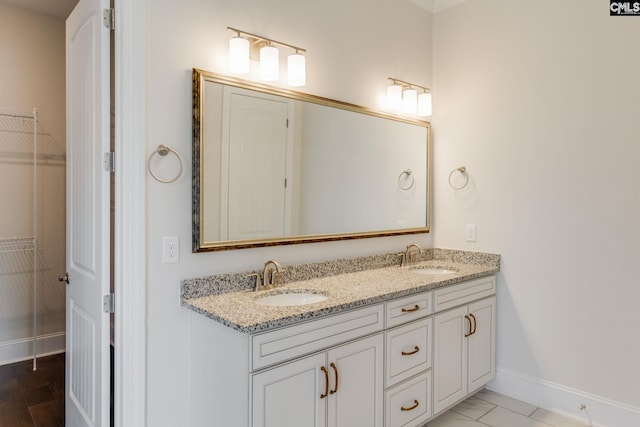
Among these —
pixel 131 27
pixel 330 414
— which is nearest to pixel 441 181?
pixel 330 414

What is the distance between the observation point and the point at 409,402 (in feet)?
7.22

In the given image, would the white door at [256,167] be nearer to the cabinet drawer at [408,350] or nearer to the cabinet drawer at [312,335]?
the cabinet drawer at [312,335]

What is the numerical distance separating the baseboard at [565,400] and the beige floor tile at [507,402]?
0.04 meters

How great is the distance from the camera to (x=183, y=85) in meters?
1.91

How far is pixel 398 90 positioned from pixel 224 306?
1922 mm

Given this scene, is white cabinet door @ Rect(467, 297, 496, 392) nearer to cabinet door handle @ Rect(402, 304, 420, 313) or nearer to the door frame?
cabinet door handle @ Rect(402, 304, 420, 313)

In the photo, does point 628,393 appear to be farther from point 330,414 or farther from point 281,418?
point 281,418

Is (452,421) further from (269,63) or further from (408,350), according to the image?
(269,63)

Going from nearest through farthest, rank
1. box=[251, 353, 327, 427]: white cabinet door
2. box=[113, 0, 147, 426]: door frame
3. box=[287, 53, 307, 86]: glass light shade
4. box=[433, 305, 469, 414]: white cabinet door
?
box=[251, 353, 327, 427]: white cabinet door, box=[113, 0, 147, 426]: door frame, box=[287, 53, 307, 86]: glass light shade, box=[433, 305, 469, 414]: white cabinet door

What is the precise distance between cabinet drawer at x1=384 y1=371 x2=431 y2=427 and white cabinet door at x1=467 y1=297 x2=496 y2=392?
502 millimetres

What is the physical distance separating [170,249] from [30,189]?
232 centimetres

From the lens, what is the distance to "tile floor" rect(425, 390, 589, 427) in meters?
2.49

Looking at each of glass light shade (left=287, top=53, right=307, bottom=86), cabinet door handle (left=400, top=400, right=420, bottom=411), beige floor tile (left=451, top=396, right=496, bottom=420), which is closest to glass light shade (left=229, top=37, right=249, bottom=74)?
glass light shade (left=287, top=53, right=307, bottom=86)

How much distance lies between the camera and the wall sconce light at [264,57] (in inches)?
79.1
